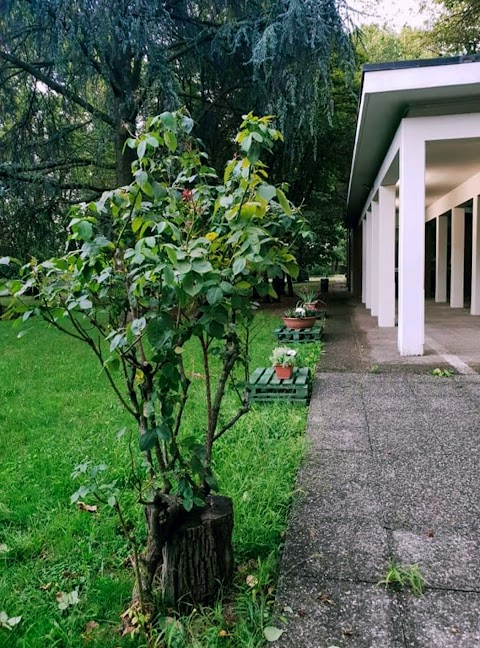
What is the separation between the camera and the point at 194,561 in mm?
1799

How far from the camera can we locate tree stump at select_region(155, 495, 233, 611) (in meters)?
1.79

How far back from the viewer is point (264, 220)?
1.71 metres

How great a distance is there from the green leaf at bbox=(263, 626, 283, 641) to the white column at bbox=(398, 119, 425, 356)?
16.3 ft

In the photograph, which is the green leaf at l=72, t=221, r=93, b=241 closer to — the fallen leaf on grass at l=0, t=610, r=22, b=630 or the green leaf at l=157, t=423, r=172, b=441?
the green leaf at l=157, t=423, r=172, b=441

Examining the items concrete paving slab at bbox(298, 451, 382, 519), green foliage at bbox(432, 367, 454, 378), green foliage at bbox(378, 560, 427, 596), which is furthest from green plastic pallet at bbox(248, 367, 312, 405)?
green foliage at bbox(378, 560, 427, 596)

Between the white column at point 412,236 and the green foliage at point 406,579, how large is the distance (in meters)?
4.55

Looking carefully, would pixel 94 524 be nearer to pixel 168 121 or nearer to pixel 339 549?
pixel 339 549

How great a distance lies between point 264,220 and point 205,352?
52 cm

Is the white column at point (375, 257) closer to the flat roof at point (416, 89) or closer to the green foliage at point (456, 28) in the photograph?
the flat roof at point (416, 89)

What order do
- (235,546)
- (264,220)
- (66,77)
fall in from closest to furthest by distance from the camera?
(264,220) < (235,546) < (66,77)

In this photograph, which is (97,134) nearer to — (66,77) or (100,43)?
(66,77)

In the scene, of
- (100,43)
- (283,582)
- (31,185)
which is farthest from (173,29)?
(283,582)

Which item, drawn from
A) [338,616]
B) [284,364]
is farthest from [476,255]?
[338,616]

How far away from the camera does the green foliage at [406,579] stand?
1784 millimetres
